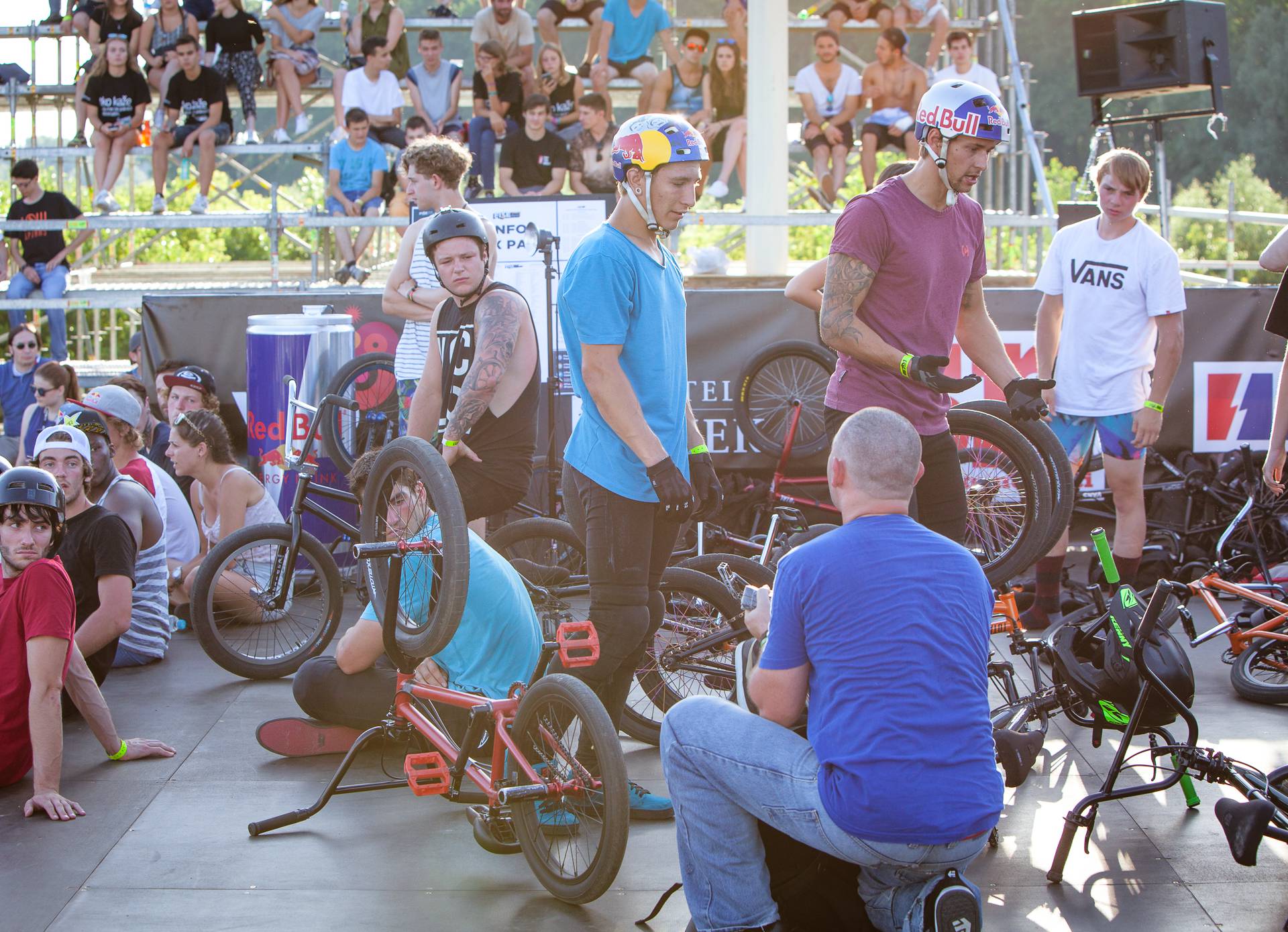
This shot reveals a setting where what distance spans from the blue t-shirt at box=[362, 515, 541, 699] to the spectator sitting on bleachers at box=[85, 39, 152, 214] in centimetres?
986

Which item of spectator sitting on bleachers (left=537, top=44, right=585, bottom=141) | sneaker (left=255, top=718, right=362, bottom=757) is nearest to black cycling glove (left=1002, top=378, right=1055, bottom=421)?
sneaker (left=255, top=718, right=362, bottom=757)

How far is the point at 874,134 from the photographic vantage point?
40.1 feet

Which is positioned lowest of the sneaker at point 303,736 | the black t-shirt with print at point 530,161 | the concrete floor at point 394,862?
the concrete floor at point 394,862

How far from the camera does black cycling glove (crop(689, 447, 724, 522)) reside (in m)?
4.05

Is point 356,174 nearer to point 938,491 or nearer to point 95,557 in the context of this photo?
point 95,557

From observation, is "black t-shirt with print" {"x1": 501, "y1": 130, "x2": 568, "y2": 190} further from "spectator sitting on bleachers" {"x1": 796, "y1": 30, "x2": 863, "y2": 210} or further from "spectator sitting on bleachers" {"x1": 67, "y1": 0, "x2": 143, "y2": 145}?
"spectator sitting on bleachers" {"x1": 67, "y1": 0, "x2": 143, "y2": 145}

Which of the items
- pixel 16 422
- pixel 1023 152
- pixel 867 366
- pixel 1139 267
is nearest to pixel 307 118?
pixel 16 422

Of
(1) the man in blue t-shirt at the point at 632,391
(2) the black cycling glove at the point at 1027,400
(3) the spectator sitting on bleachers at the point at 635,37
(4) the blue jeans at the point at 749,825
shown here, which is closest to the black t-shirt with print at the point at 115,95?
(3) the spectator sitting on bleachers at the point at 635,37

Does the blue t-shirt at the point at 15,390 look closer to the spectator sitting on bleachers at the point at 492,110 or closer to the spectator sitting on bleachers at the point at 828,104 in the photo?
the spectator sitting on bleachers at the point at 492,110

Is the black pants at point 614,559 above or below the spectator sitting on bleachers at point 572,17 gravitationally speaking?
below

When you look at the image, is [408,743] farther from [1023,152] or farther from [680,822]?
[1023,152]

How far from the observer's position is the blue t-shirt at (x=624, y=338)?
3.76 meters

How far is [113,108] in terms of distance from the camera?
12.7 m

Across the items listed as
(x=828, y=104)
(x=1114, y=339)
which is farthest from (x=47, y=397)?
(x=828, y=104)
